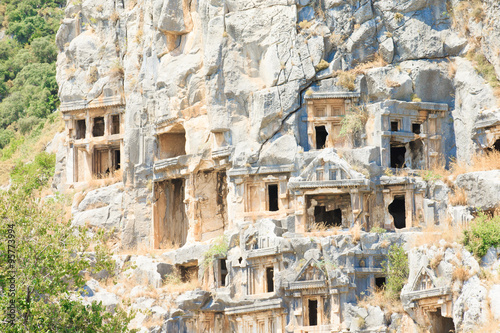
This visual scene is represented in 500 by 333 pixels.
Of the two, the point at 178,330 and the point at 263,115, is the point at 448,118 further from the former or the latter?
the point at 178,330

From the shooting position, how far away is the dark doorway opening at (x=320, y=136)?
4592 cm

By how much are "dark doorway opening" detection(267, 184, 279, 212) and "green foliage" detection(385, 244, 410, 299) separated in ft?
24.6

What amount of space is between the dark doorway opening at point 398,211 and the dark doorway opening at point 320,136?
434cm

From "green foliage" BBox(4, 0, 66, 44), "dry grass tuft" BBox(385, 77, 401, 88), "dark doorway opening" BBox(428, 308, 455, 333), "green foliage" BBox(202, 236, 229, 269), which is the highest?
"green foliage" BBox(4, 0, 66, 44)

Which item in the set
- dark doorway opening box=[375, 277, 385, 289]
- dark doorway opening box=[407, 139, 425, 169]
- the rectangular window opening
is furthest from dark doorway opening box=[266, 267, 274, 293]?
the rectangular window opening

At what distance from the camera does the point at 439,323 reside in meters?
37.5

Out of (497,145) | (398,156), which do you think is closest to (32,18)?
(398,156)

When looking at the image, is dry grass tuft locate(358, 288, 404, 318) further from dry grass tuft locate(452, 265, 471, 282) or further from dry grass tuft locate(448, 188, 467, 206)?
dry grass tuft locate(448, 188, 467, 206)

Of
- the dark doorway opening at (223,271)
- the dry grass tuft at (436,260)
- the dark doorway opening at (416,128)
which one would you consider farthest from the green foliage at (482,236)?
the dark doorway opening at (223,271)

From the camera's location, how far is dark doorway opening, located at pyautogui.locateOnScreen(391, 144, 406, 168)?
4581 centimetres

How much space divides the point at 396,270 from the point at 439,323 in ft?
9.60

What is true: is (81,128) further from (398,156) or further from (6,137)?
(6,137)

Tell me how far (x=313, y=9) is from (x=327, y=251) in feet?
39.9

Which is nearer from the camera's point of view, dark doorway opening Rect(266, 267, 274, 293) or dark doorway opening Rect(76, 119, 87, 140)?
dark doorway opening Rect(266, 267, 274, 293)
